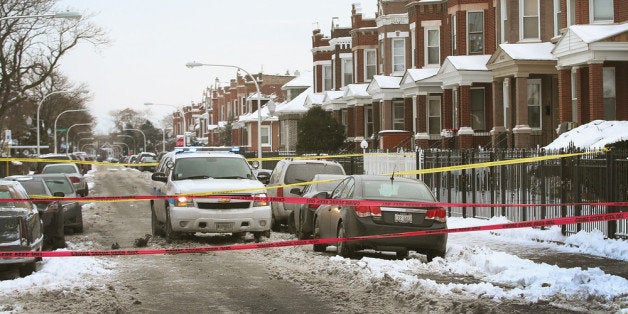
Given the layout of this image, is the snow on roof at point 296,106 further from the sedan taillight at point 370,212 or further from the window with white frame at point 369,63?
the sedan taillight at point 370,212

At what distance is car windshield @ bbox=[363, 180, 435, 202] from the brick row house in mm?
13939

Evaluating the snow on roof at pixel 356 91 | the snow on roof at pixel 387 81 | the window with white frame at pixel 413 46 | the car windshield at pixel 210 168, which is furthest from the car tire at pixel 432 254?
the snow on roof at pixel 356 91

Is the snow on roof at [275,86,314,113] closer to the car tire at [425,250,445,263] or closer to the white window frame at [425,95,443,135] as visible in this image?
the white window frame at [425,95,443,135]

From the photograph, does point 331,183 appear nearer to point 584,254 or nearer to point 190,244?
point 190,244

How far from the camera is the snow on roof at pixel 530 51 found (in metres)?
33.1

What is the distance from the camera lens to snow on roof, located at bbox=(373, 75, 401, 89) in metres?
47.0

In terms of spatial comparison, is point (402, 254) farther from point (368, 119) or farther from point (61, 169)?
point (368, 119)

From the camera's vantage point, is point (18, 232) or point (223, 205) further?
point (223, 205)

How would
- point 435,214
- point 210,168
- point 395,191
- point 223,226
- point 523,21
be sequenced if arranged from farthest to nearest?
point 523,21
point 210,168
point 223,226
point 395,191
point 435,214

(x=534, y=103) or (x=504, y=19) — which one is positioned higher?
(x=504, y=19)

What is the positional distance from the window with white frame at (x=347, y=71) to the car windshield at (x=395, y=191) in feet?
142

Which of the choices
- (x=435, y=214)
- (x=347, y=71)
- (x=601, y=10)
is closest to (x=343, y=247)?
(x=435, y=214)

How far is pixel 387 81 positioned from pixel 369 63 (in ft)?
23.2

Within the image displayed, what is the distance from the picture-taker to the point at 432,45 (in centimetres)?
4391
